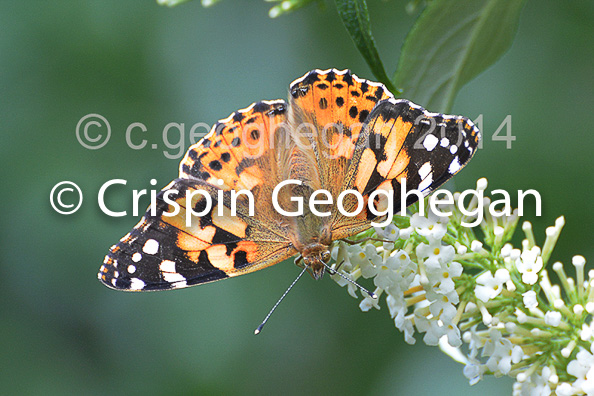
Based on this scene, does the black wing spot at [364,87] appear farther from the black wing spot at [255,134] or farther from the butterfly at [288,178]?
the black wing spot at [255,134]

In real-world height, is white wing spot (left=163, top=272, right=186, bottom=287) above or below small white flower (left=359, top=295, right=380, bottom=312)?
above

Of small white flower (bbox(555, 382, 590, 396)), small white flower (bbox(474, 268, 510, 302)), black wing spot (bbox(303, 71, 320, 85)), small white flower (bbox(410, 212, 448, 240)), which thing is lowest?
small white flower (bbox(555, 382, 590, 396))

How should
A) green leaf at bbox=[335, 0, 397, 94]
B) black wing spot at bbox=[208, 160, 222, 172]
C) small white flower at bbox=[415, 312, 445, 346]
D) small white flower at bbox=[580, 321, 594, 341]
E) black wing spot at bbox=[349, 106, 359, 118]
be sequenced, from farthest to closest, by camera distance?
black wing spot at bbox=[208, 160, 222, 172]
black wing spot at bbox=[349, 106, 359, 118]
small white flower at bbox=[415, 312, 445, 346]
small white flower at bbox=[580, 321, 594, 341]
green leaf at bbox=[335, 0, 397, 94]

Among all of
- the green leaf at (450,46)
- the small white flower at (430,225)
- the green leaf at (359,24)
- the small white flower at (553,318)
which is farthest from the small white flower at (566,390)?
the green leaf at (359,24)

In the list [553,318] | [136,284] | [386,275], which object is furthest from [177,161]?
[553,318]

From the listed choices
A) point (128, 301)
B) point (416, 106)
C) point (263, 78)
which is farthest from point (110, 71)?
point (416, 106)

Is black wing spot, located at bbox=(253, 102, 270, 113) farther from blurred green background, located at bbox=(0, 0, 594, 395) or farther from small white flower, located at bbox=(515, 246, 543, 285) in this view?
blurred green background, located at bbox=(0, 0, 594, 395)

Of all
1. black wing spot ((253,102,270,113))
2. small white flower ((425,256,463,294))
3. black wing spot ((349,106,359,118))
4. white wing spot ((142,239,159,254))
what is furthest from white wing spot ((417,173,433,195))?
white wing spot ((142,239,159,254))
